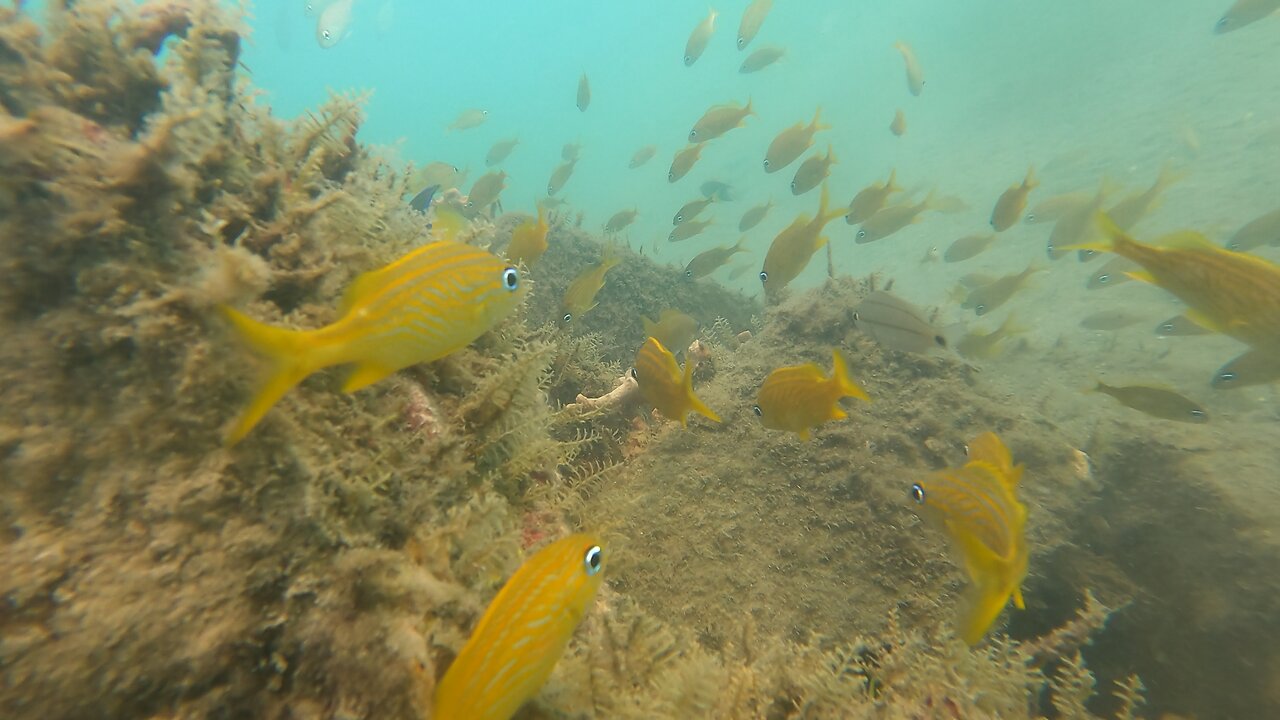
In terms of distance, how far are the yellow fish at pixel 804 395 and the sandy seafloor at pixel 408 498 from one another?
750 millimetres

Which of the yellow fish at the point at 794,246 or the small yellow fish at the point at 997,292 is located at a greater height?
the yellow fish at the point at 794,246

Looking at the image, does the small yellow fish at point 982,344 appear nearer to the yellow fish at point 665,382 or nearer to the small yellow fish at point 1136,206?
the small yellow fish at point 1136,206

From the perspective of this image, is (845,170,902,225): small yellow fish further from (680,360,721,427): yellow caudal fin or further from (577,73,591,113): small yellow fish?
(577,73,591,113): small yellow fish

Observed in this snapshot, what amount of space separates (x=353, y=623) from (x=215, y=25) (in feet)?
9.25

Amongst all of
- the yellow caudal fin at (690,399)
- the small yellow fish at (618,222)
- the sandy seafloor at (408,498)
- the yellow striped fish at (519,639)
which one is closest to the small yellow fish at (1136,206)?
the sandy seafloor at (408,498)

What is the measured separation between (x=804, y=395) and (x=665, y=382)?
91 cm

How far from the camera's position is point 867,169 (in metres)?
55.2

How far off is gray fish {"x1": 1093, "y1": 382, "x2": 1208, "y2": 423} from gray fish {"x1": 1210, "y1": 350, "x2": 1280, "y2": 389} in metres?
0.48

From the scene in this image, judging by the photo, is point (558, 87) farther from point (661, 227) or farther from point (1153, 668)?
point (1153, 668)

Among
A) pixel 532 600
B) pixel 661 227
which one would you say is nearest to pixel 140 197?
pixel 532 600

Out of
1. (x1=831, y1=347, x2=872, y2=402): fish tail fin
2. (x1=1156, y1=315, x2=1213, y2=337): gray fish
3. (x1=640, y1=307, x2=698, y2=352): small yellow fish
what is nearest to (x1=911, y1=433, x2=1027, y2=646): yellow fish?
A: (x1=831, y1=347, x2=872, y2=402): fish tail fin

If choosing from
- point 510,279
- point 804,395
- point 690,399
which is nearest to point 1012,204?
point 804,395

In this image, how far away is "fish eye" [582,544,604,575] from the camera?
4.90 feet

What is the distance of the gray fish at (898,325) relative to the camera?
4109mm
